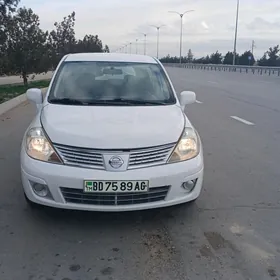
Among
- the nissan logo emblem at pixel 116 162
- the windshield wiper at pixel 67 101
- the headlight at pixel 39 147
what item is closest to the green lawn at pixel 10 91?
the windshield wiper at pixel 67 101

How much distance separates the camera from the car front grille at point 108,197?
12.4 feet

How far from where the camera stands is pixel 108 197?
12.4 ft

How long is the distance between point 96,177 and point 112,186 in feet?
0.52

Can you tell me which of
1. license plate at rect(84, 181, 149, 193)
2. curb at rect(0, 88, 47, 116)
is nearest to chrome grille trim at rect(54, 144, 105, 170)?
license plate at rect(84, 181, 149, 193)

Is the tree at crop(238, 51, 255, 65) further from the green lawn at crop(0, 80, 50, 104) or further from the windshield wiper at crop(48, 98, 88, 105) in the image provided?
the windshield wiper at crop(48, 98, 88, 105)

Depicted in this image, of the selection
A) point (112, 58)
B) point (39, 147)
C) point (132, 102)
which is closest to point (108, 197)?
point (39, 147)

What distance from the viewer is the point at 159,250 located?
361cm

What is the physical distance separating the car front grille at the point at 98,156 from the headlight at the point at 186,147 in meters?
0.15

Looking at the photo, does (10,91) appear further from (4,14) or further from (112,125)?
(112,125)

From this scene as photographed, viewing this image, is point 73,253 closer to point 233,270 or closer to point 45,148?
point 45,148

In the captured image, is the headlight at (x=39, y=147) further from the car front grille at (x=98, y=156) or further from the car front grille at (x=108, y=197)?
the car front grille at (x=108, y=197)

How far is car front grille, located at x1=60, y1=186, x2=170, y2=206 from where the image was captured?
3.78 metres

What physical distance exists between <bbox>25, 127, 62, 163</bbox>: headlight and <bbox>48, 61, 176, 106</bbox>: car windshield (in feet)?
2.75

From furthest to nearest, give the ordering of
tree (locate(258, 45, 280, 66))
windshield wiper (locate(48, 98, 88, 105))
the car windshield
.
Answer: tree (locate(258, 45, 280, 66)) → the car windshield → windshield wiper (locate(48, 98, 88, 105))
